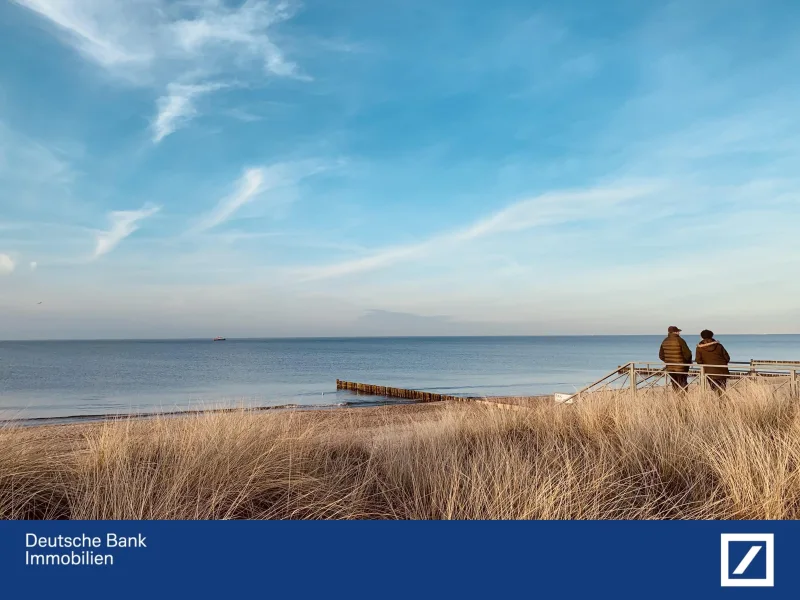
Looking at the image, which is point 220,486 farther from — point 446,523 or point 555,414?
point 555,414

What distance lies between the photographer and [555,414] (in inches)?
311

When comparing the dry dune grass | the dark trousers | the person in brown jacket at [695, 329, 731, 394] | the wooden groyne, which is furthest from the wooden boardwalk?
the dry dune grass

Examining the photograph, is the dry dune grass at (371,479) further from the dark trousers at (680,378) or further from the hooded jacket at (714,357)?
the dark trousers at (680,378)

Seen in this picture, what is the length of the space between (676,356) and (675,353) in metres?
0.06

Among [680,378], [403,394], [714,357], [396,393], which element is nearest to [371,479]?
[714,357]

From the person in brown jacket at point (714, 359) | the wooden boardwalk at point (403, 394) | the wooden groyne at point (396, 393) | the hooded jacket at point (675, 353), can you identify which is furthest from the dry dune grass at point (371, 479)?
the wooden groyne at point (396, 393)

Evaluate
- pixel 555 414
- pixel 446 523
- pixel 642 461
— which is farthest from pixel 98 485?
pixel 555 414

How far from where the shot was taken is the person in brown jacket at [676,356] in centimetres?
1207

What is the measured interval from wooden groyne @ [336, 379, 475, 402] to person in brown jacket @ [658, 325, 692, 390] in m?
18.8

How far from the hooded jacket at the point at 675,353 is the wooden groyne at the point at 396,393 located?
18782 mm

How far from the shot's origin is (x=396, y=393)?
36.4 m

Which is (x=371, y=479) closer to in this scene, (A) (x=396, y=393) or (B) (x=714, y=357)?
(B) (x=714, y=357)

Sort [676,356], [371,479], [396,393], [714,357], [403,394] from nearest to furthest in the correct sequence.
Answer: [371,479], [714,357], [676,356], [403,394], [396,393]

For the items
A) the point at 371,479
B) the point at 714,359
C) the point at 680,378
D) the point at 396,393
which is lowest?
the point at 396,393
